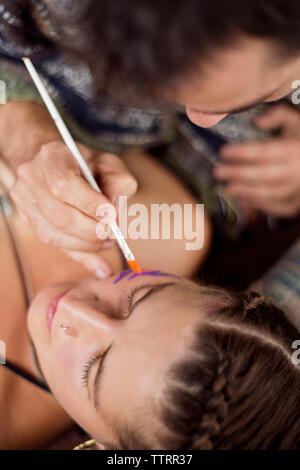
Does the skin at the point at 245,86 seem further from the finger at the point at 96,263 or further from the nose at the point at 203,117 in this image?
the finger at the point at 96,263

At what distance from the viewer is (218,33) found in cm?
38

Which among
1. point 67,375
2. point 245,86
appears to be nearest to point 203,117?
point 245,86

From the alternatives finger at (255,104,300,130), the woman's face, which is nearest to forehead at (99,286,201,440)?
the woman's face

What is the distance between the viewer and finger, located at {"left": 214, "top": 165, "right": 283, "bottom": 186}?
3.30ft

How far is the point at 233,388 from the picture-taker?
0.59m

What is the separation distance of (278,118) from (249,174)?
181 millimetres

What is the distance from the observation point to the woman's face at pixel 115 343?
581mm

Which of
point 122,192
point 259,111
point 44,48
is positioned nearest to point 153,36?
point 122,192

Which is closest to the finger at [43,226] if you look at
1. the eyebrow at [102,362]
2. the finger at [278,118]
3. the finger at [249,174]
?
the eyebrow at [102,362]

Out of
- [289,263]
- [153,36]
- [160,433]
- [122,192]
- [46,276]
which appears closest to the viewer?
[153,36]

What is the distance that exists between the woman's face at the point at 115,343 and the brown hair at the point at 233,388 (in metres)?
0.02

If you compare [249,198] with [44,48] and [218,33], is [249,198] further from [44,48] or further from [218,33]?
[218,33]

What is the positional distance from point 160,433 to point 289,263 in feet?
2.01

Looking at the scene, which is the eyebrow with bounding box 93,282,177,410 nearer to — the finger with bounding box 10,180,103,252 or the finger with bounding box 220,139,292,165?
the finger with bounding box 10,180,103,252
